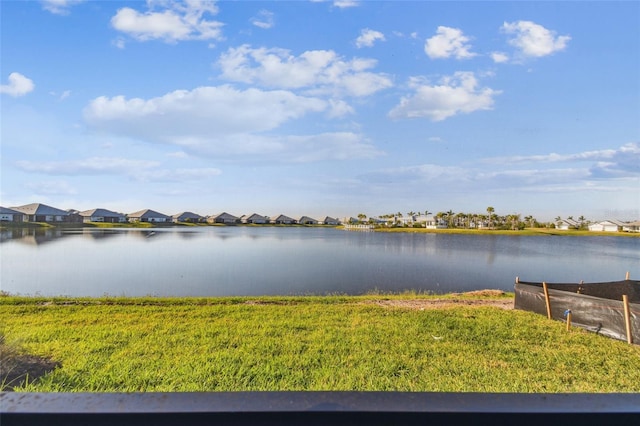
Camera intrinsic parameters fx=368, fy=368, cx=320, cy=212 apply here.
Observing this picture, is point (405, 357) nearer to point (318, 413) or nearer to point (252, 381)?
point (252, 381)

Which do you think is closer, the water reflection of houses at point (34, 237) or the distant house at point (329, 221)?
the water reflection of houses at point (34, 237)

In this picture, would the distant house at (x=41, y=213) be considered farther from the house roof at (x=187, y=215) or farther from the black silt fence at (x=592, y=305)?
the black silt fence at (x=592, y=305)

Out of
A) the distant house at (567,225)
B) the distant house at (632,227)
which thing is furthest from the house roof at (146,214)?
the distant house at (632,227)

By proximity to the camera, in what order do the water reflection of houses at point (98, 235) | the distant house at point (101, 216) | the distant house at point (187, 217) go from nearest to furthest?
the water reflection of houses at point (98, 235) → the distant house at point (101, 216) → the distant house at point (187, 217)

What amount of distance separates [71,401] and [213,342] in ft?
16.2

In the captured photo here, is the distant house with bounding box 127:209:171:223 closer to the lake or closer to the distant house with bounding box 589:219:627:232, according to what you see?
the lake

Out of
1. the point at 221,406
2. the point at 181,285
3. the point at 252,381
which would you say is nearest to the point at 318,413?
the point at 221,406

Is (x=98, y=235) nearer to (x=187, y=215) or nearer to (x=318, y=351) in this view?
(x=318, y=351)

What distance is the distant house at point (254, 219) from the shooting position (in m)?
120

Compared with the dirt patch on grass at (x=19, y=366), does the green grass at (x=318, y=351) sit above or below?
below

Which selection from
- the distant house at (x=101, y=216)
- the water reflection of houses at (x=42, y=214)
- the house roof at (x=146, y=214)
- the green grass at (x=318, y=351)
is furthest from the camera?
the house roof at (x=146, y=214)

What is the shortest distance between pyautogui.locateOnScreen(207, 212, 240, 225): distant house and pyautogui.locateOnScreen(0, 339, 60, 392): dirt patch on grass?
377 ft

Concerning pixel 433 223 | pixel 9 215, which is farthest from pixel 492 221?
pixel 9 215

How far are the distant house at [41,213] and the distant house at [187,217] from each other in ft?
103
